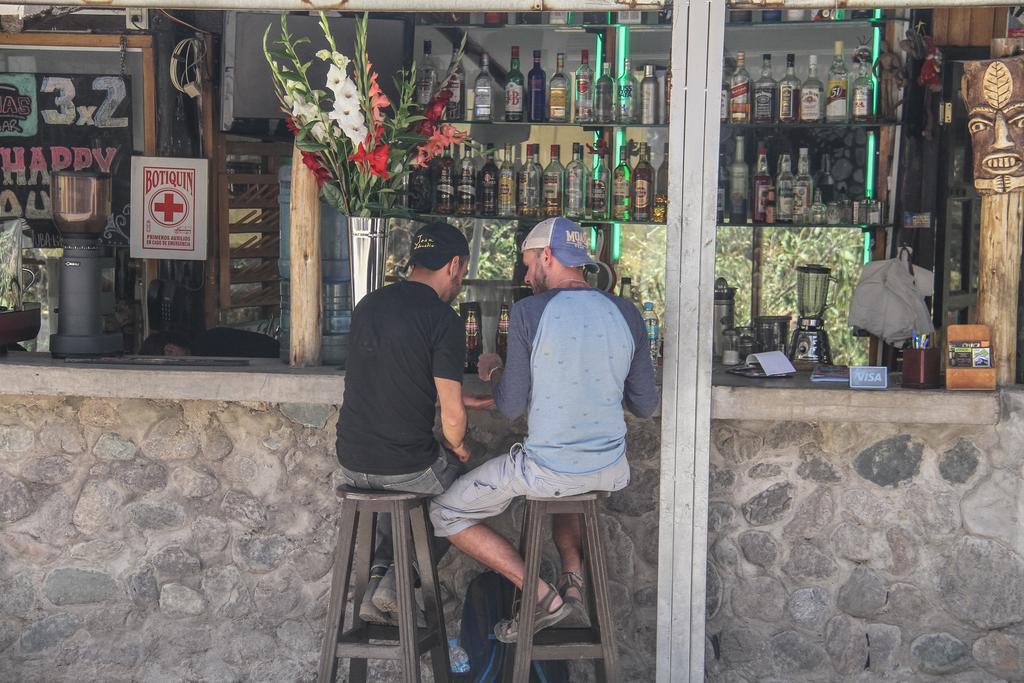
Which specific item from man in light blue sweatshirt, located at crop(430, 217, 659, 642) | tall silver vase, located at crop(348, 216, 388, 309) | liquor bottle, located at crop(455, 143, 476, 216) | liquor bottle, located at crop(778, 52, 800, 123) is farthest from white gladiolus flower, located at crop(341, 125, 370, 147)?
liquor bottle, located at crop(778, 52, 800, 123)

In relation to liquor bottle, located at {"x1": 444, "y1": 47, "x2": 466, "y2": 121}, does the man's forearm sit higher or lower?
lower

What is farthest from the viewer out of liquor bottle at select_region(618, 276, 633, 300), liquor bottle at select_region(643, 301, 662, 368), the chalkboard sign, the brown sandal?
the chalkboard sign

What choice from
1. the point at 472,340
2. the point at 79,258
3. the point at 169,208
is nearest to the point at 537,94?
the point at 472,340

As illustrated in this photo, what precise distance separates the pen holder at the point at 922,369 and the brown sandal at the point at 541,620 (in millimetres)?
1479

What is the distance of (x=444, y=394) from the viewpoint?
3750 millimetres

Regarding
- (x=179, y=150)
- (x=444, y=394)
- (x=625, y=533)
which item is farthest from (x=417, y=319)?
(x=179, y=150)

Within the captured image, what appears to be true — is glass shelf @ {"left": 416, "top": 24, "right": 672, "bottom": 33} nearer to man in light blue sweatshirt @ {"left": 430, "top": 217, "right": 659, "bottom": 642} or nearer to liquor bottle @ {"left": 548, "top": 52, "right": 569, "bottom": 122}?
liquor bottle @ {"left": 548, "top": 52, "right": 569, "bottom": 122}

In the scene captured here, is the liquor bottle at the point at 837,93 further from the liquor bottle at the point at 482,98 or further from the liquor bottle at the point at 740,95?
the liquor bottle at the point at 482,98

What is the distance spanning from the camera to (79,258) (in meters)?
4.51

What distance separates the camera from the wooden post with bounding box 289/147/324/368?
14.3 feet

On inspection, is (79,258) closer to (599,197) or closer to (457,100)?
(457,100)

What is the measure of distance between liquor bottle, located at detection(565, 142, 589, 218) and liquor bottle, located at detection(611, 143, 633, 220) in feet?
0.51

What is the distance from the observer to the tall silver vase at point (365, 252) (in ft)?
13.8

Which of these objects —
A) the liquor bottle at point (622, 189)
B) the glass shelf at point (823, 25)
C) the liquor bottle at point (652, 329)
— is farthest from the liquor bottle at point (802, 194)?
the liquor bottle at point (652, 329)
